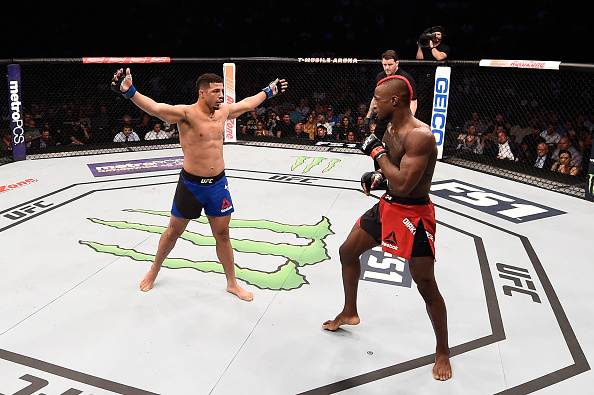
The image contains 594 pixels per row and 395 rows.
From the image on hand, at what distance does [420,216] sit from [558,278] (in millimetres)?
1781

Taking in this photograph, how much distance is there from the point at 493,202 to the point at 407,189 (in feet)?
10.8

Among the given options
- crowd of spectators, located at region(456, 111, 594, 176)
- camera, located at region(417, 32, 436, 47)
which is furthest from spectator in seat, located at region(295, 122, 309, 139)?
camera, located at region(417, 32, 436, 47)

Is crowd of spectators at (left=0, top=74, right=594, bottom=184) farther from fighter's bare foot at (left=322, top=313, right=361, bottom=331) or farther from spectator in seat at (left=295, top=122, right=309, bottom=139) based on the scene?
fighter's bare foot at (left=322, top=313, right=361, bottom=331)

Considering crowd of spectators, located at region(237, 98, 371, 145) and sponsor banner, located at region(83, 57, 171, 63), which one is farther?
crowd of spectators, located at region(237, 98, 371, 145)

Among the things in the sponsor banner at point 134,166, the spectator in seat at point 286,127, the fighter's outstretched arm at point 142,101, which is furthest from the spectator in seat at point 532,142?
the fighter's outstretched arm at point 142,101

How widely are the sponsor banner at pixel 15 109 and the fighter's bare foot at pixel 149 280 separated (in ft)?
13.1

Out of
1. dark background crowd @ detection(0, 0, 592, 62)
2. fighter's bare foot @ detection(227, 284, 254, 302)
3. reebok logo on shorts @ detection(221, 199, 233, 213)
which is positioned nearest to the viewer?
reebok logo on shorts @ detection(221, 199, 233, 213)

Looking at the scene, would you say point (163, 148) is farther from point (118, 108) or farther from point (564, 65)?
point (564, 65)

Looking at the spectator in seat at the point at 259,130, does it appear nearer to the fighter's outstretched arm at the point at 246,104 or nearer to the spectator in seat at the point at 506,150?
the spectator in seat at the point at 506,150

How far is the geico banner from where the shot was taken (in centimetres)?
665

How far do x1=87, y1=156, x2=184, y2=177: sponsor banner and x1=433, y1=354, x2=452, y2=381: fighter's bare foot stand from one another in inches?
178

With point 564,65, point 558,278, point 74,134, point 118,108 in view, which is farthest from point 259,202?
point 118,108

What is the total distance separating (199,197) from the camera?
305 cm

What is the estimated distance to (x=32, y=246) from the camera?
3914 mm
